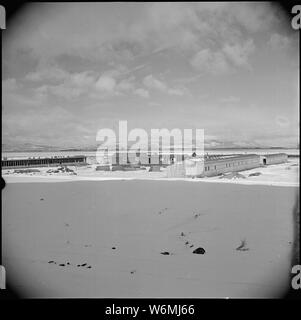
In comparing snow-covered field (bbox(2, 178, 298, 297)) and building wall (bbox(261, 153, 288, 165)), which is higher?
building wall (bbox(261, 153, 288, 165))

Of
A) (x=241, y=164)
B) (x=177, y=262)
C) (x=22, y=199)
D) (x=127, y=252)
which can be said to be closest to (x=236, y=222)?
Answer: (x=177, y=262)

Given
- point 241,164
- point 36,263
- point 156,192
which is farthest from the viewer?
point 241,164

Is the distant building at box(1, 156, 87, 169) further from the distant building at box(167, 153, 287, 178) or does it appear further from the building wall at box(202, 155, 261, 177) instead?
the building wall at box(202, 155, 261, 177)

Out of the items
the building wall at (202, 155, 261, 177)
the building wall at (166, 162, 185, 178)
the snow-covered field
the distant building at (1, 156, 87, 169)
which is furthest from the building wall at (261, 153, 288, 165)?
the snow-covered field

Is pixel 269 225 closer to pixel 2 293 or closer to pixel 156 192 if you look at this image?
pixel 156 192

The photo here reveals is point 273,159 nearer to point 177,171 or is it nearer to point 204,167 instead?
point 204,167

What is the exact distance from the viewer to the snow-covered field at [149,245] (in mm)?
2984

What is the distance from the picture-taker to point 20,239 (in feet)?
12.2

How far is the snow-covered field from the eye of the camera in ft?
9.79

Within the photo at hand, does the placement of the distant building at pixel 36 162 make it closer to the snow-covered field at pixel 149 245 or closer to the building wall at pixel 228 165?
the building wall at pixel 228 165

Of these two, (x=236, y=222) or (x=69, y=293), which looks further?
(x=236, y=222)

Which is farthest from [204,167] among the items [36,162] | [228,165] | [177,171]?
[36,162]
